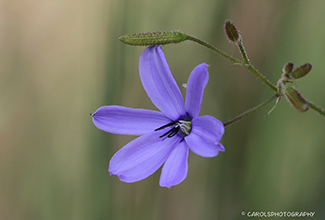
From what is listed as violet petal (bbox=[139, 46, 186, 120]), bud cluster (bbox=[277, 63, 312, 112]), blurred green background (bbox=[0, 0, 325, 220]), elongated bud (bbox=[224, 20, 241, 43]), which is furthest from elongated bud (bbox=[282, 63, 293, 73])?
blurred green background (bbox=[0, 0, 325, 220])

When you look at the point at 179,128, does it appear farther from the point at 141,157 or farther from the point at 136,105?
the point at 136,105

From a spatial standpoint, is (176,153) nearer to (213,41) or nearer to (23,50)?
(213,41)

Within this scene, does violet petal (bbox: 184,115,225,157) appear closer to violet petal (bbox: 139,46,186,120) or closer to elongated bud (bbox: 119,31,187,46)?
violet petal (bbox: 139,46,186,120)

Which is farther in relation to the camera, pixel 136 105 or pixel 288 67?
pixel 136 105

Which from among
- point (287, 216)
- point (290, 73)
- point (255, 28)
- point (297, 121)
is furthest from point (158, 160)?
point (255, 28)

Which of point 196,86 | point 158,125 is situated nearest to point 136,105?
point 158,125

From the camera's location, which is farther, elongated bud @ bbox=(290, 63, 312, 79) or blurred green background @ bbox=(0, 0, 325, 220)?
blurred green background @ bbox=(0, 0, 325, 220)
